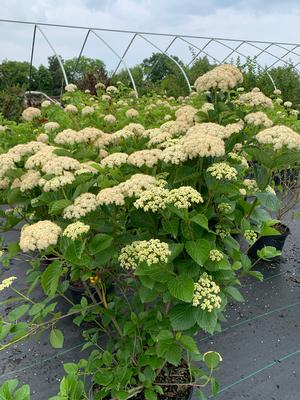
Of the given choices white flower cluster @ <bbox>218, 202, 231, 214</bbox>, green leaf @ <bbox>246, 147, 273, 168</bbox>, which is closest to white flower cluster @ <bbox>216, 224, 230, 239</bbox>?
white flower cluster @ <bbox>218, 202, 231, 214</bbox>

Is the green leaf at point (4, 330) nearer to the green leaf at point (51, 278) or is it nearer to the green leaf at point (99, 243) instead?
the green leaf at point (51, 278)

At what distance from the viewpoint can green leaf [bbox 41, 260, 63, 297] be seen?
4.66 ft

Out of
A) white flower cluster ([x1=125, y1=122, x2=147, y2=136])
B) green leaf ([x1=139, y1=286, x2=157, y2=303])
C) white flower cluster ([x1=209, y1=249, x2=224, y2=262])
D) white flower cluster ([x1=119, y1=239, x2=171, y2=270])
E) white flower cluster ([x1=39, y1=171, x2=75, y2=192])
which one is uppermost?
white flower cluster ([x1=125, y1=122, x2=147, y2=136])

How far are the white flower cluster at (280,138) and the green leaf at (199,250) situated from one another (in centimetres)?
49

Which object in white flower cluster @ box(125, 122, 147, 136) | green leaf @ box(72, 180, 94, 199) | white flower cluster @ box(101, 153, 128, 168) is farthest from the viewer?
white flower cluster @ box(125, 122, 147, 136)

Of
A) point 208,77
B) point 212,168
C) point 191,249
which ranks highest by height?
point 208,77

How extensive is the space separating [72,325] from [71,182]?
1.70m

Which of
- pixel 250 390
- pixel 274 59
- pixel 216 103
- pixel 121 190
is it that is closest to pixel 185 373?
pixel 250 390

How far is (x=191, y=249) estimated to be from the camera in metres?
1.35

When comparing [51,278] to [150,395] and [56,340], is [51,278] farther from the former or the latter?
[150,395]

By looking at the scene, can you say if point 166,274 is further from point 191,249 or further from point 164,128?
point 164,128

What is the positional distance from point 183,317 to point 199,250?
324mm

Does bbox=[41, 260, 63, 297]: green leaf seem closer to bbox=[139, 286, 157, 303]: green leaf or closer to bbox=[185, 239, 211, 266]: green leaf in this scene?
bbox=[139, 286, 157, 303]: green leaf

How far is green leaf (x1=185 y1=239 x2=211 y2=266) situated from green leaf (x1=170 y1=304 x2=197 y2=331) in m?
0.28
